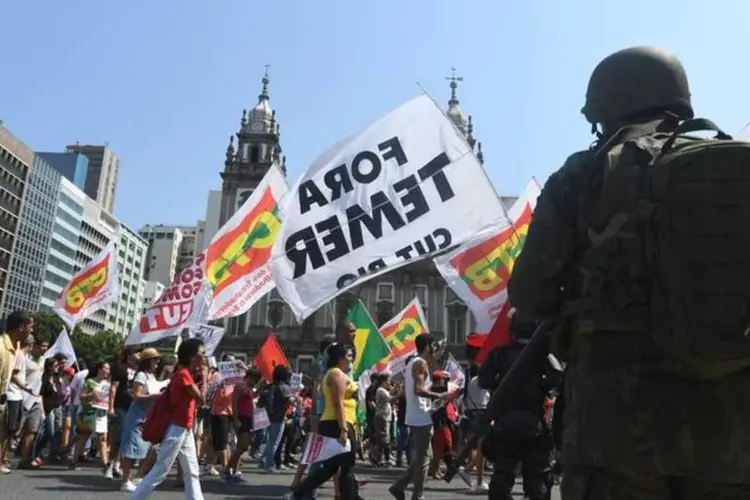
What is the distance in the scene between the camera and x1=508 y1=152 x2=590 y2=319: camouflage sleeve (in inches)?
109

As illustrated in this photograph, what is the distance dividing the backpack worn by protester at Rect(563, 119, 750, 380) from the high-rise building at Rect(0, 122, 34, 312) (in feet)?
311

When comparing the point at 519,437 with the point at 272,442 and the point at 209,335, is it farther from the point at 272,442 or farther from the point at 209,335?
the point at 209,335

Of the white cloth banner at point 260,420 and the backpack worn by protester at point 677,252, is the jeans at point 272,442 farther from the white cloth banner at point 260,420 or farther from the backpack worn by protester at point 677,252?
the backpack worn by protester at point 677,252

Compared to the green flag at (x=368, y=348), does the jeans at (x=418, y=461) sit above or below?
below

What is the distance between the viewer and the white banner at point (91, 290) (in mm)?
16719

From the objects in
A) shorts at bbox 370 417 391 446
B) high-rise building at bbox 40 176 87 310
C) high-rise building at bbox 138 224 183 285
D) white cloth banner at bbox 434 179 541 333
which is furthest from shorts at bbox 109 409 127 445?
high-rise building at bbox 138 224 183 285

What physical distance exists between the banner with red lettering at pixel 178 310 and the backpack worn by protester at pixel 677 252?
1140 cm

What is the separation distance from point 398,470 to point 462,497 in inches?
205

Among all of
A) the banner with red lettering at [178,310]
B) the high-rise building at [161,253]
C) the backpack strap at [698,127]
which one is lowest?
the backpack strap at [698,127]

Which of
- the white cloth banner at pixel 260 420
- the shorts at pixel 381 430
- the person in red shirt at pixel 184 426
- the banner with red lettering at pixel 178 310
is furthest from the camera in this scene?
the shorts at pixel 381 430

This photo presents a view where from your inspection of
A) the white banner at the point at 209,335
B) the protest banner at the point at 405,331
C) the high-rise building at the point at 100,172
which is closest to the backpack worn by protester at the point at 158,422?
the white banner at the point at 209,335

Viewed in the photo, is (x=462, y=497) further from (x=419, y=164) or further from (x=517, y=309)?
(x=517, y=309)

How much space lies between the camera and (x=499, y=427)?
5.00 m

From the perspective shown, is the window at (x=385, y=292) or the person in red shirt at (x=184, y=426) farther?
the window at (x=385, y=292)
